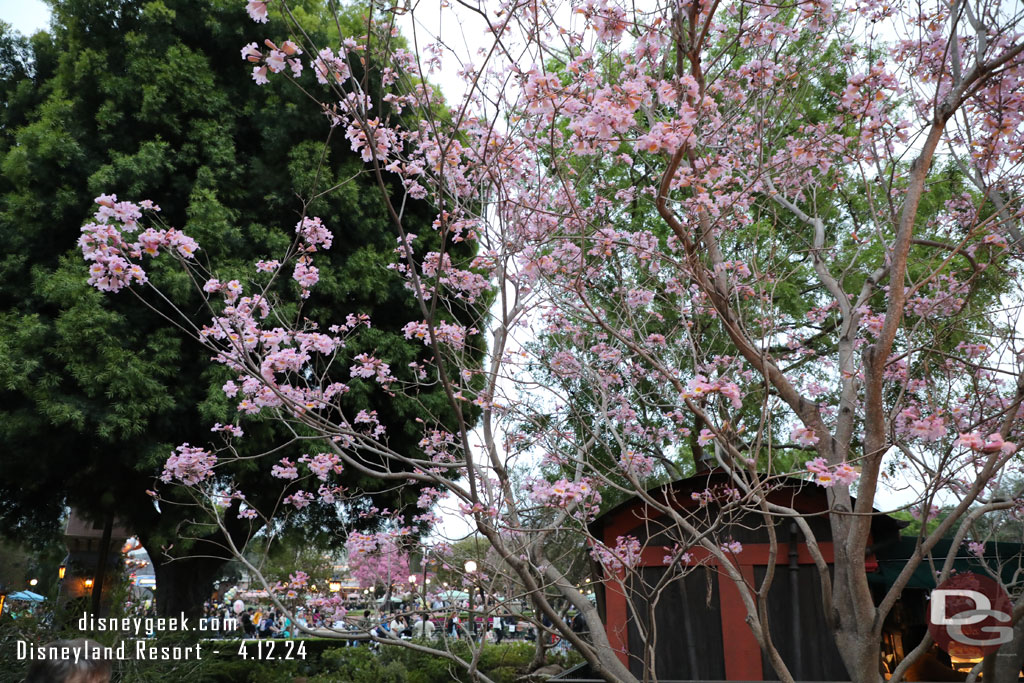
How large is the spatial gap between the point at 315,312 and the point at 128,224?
14.7ft

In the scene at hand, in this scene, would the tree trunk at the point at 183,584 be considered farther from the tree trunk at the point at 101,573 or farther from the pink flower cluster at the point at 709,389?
the pink flower cluster at the point at 709,389

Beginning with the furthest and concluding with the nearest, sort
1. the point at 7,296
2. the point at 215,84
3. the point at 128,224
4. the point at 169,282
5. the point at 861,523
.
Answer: the point at 215,84 < the point at 7,296 < the point at 169,282 < the point at 128,224 < the point at 861,523

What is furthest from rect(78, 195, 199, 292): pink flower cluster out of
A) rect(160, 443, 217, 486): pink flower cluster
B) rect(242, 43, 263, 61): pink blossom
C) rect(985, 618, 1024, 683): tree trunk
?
rect(985, 618, 1024, 683): tree trunk

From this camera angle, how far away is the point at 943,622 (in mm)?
4012

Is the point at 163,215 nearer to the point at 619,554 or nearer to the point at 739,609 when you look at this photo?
the point at 619,554

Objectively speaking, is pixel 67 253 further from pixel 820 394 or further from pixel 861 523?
pixel 820 394

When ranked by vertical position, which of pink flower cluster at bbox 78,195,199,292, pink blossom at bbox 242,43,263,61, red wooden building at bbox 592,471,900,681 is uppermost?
pink blossom at bbox 242,43,263,61

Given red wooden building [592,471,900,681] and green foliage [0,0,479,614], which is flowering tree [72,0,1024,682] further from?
green foliage [0,0,479,614]

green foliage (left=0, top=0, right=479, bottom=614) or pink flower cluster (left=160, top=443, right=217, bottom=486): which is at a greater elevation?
green foliage (left=0, top=0, right=479, bottom=614)

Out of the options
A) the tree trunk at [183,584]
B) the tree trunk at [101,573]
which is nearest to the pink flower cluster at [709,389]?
the tree trunk at [101,573]

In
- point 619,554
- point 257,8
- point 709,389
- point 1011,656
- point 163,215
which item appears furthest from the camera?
point 163,215

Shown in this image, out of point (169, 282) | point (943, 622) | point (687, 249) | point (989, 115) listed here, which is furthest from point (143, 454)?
point (989, 115)

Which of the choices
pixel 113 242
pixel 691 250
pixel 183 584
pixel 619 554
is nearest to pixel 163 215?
pixel 183 584

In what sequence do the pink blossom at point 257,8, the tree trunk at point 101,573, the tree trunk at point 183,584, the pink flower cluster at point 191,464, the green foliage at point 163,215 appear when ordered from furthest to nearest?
the tree trunk at point 183,584
the tree trunk at point 101,573
the green foliage at point 163,215
the pink flower cluster at point 191,464
the pink blossom at point 257,8
